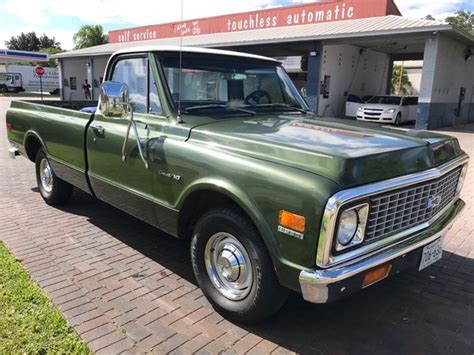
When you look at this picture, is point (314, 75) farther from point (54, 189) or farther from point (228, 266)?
point (228, 266)

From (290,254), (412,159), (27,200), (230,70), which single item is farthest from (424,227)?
(27,200)

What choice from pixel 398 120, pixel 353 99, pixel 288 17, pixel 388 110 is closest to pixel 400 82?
pixel 288 17

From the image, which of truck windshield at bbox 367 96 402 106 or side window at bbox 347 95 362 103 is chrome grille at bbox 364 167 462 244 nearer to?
truck windshield at bbox 367 96 402 106

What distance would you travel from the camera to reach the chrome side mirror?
3424 millimetres

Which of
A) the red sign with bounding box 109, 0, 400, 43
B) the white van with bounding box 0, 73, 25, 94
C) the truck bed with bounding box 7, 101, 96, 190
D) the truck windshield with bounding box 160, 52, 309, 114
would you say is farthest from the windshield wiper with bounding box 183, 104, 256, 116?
the white van with bounding box 0, 73, 25, 94

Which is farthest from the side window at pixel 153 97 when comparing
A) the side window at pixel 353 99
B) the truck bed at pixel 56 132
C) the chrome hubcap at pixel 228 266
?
the side window at pixel 353 99

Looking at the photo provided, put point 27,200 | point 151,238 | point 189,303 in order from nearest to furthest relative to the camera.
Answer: point 189,303 < point 151,238 < point 27,200

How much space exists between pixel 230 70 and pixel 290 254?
2100mm

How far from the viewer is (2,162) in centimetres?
855

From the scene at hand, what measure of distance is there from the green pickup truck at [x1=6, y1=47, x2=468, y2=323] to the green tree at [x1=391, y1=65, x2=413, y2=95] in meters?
38.5

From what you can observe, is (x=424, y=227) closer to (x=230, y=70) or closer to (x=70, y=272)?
(x=230, y=70)

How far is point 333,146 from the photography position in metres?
2.65

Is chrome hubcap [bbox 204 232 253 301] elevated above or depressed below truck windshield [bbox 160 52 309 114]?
below

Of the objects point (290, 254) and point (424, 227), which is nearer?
point (290, 254)
